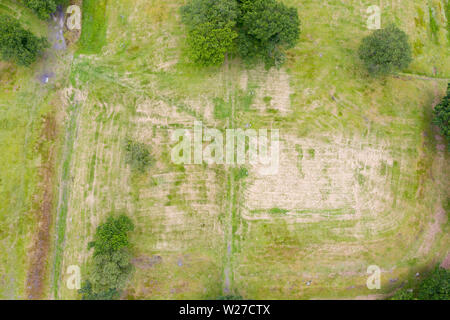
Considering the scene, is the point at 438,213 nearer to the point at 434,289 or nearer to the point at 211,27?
the point at 434,289

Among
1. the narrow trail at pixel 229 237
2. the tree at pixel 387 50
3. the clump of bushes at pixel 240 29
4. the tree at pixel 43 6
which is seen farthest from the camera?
the tree at pixel 43 6

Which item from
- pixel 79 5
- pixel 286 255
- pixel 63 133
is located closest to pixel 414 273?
pixel 286 255

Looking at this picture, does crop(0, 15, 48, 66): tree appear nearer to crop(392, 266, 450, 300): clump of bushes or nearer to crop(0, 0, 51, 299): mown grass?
crop(0, 0, 51, 299): mown grass

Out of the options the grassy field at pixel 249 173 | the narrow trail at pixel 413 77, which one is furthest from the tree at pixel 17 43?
the narrow trail at pixel 413 77

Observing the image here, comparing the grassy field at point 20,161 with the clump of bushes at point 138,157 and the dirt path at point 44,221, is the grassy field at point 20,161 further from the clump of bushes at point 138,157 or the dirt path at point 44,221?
the clump of bushes at point 138,157

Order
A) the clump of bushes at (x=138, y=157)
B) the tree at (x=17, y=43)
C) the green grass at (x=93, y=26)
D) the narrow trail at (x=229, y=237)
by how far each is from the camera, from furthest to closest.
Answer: the green grass at (x=93, y=26), the narrow trail at (x=229, y=237), the clump of bushes at (x=138, y=157), the tree at (x=17, y=43)

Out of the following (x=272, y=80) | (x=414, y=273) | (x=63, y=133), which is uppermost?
(x=272, y=80)
